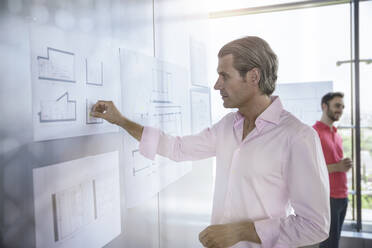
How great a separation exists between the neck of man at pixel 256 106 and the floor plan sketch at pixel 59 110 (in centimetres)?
62

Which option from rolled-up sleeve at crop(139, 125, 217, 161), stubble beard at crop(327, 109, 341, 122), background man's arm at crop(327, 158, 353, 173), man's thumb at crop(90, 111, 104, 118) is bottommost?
background man's arm at crop(327, 158, 353, 173)

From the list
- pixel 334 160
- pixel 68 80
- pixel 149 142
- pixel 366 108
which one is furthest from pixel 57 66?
pixel 366 108

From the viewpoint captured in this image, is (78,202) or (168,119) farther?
(168,119)

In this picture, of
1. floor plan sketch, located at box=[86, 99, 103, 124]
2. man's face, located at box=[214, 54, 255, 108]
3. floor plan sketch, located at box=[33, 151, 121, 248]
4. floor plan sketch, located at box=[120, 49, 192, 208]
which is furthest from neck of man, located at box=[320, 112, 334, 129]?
floor plan sketch, located at box=[86, 99, 103, 124]

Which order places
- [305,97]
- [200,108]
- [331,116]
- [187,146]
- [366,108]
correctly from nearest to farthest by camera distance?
[187,146], [200,108], [331,116], [366,108], [305,97]

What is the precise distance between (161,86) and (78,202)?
715 mm

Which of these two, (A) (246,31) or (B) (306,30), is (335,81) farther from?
(A) (246,31)

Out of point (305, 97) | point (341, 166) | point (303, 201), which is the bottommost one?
point (341, 166)

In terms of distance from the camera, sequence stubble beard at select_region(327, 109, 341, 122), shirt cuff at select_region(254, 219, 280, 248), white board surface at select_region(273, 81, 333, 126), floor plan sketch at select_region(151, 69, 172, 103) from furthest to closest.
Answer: white board surface at select_region(273, 81, 333, 126) < stubble beard at select_region(327, 109, 341, 122) < floor plan sketch at select_region(151, 69, 172, 103) < shirt cuff at select_region(254, 219, 280, 248)

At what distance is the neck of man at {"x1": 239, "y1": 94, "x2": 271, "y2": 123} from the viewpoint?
1.19m

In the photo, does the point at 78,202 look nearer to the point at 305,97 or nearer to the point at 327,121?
the point at 327,121

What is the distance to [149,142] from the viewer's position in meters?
1.21

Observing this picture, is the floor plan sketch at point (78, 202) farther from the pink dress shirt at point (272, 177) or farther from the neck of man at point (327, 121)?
the neck of man at point (327, 121)

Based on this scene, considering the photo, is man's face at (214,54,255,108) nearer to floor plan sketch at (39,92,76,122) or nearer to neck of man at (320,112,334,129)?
floor plan sketch at (39,92,76,122)
